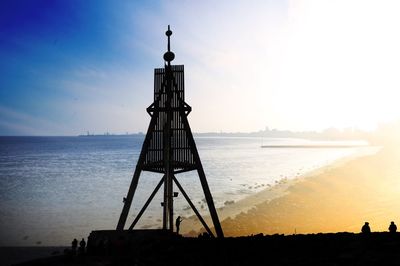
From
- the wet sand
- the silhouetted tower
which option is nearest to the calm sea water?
the wet sand

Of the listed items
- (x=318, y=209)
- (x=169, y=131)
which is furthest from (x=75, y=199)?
(x=169, y=131)

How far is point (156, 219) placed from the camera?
45188 millimetres

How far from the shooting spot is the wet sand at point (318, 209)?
34.8 m

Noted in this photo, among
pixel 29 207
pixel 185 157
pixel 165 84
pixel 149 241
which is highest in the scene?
pixel 165 84

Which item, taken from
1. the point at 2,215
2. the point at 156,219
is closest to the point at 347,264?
the point at 156,219

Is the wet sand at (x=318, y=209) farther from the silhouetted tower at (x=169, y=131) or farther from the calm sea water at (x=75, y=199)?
the silhouetted tower at (x=169, y=131)

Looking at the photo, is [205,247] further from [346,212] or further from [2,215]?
[2,215]

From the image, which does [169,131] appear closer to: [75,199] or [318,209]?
[318,209]

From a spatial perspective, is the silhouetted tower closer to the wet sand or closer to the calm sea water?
the wet sand

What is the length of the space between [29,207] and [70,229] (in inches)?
805

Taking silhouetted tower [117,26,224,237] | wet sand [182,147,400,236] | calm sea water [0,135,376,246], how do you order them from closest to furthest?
silhouetted tower [117,26,224,237]
wet sand [182,147,400,236]
calm sea water [0,135,376,246]

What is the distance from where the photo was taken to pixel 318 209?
142 ft

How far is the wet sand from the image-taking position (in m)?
34.8

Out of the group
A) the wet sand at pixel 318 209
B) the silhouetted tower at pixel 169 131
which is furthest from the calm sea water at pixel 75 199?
the silhouetted tower at pixel 169 131
